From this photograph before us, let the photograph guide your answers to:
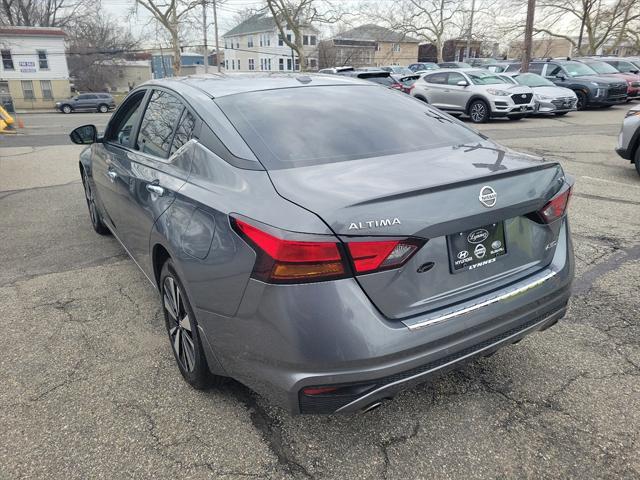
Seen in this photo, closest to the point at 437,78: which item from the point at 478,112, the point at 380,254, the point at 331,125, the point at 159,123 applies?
the point at 478,112

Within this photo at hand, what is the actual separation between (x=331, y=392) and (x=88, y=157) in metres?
4.12

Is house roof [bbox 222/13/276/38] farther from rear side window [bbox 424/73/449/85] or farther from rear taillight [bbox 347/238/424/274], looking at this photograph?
rear taillight [bbox 347/238/424/274]

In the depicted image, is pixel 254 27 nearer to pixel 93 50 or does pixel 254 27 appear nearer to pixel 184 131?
pixel 93 50

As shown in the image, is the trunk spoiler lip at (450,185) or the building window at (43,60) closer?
the trunk spoiler lip at (450,185)

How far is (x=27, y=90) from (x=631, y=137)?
5114 centimetres

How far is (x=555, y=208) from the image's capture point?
236 cm

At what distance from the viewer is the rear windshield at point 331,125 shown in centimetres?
239

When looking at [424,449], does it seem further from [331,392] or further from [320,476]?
[331,392]

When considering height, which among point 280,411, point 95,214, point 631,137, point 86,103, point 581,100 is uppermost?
point 631,137

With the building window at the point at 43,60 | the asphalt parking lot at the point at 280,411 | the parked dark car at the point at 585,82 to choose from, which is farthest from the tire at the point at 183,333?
the building window at the point at 43,60

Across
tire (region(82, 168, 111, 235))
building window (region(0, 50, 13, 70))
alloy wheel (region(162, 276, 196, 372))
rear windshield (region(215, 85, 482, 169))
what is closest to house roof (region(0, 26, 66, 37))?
building window (region(0, 50, 13, 70))

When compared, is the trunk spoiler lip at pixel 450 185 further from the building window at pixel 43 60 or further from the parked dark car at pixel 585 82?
the building window at pixel 43 60

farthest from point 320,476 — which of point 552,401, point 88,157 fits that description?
point 88,157

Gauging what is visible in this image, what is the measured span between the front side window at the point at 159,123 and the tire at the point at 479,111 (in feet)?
44.8
